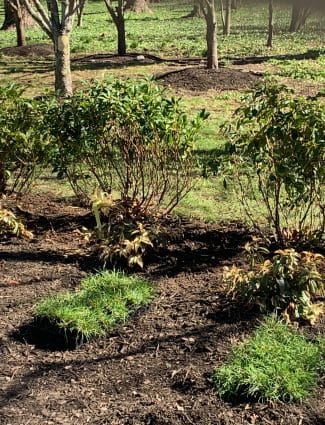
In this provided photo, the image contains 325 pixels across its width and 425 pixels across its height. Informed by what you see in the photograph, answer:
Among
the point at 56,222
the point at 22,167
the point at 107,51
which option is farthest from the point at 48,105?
the point at 107,51

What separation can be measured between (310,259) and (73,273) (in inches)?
62.6

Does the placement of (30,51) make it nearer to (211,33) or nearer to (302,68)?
(211,33)

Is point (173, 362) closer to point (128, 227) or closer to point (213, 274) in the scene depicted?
point (213, 274)

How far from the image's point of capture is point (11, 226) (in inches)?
186

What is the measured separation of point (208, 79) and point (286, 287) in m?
8.32

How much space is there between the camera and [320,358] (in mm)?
3006

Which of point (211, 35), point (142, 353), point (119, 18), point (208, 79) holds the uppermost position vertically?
point (119, 18)

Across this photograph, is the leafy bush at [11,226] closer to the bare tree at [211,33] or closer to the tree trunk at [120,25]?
the bare tree at [211,33]

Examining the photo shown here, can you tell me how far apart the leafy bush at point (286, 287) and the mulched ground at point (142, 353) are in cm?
11

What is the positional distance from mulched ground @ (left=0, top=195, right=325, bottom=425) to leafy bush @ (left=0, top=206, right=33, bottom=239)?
0.09 meters

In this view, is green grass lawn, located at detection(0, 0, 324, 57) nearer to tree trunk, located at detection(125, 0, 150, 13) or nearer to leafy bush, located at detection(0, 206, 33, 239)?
tree trunk, located at detection(125, 0, 150, 13)

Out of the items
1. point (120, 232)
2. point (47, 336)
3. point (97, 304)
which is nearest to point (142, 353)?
point (97, 304)

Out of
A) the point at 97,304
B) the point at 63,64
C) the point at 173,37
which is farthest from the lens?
the point at 173,37

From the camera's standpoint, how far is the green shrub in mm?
3338
